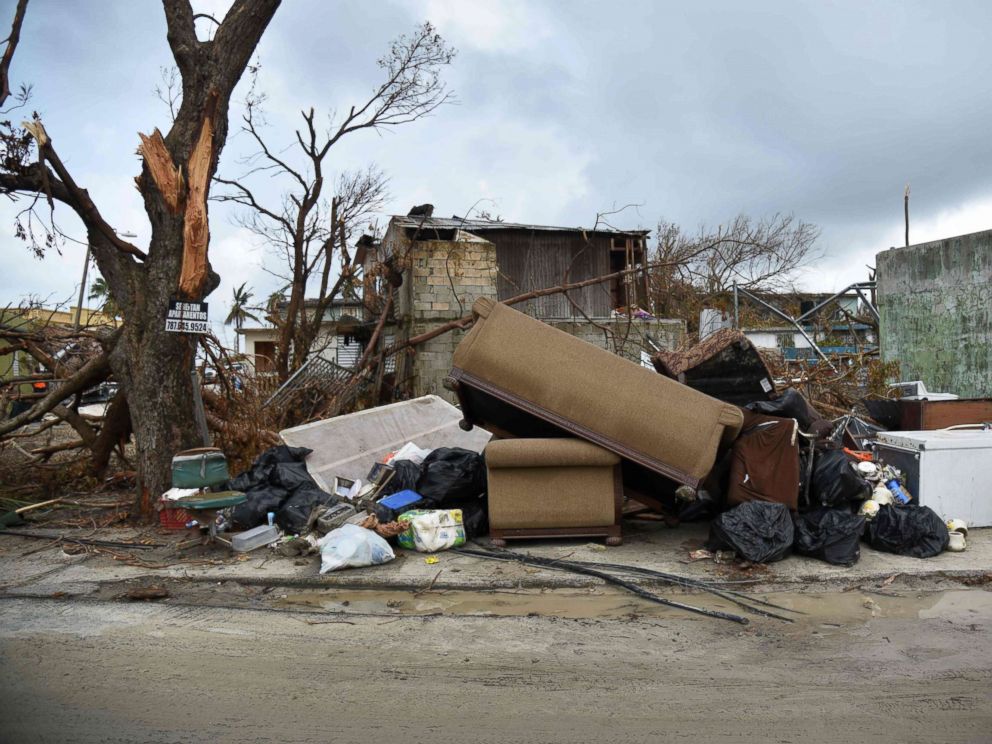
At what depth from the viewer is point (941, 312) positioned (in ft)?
40.3

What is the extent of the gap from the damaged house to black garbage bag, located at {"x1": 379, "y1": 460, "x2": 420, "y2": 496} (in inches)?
199

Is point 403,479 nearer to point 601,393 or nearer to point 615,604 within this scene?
point 601,393

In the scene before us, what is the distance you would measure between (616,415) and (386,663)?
9.09 ft

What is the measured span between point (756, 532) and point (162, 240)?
6396mm

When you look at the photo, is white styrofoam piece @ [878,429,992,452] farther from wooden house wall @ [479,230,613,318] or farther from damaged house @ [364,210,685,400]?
wooden house wall @ [479,230,613,318]

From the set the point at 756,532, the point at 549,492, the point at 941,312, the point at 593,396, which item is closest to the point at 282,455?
the point at 549,492

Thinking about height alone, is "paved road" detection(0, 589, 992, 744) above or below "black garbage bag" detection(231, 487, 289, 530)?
below

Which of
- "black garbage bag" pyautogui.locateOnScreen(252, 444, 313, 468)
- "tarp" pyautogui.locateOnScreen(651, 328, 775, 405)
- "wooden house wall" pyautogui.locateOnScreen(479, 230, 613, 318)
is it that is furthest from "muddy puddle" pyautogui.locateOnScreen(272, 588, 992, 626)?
"wooden house wall" pyautogui.locateOnScreen(479, 230, 613, 318)

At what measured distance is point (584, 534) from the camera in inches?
246

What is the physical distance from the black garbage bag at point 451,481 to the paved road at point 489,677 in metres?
2.01


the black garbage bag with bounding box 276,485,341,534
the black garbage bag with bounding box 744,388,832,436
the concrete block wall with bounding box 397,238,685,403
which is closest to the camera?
the black garbage bag with bounding box 744,388,832,436

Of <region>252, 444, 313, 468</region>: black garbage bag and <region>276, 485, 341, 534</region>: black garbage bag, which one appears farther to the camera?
<region>252, 444, 313, 468</region>: black garbage bag

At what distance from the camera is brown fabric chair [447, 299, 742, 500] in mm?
5832

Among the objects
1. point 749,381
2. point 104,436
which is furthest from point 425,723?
point 104,436
